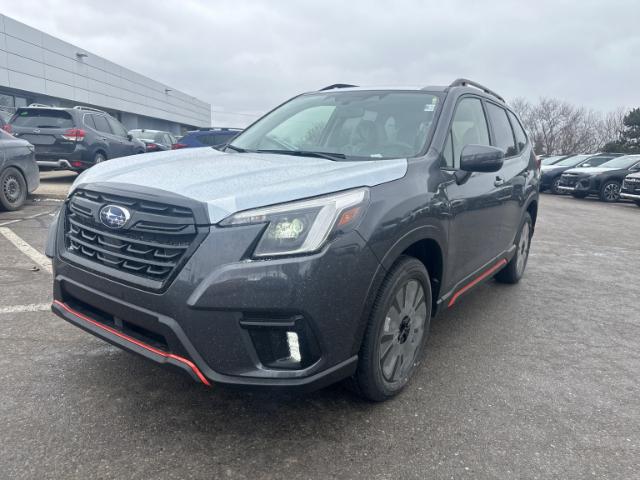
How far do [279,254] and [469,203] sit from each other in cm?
168

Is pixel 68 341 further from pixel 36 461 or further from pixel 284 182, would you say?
pixel 284 182

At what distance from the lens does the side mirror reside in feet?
9.68

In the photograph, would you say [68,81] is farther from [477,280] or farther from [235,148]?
[477,280]

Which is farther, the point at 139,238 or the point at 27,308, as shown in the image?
the point at 27,308

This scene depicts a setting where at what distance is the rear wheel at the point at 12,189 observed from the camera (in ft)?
24.2

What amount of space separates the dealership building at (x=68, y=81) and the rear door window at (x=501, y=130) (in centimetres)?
3305

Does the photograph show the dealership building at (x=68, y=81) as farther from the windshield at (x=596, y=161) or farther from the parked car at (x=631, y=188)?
the parked car at (x=631, y=188)

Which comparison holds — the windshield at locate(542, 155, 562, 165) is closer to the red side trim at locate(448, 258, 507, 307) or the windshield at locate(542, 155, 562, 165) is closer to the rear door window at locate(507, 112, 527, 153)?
the rear door window at locate(507, 112, 527, 153)

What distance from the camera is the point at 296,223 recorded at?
6.84 ft

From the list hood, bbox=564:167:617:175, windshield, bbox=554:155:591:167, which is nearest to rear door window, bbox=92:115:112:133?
hood, bbox=564:167:617:175

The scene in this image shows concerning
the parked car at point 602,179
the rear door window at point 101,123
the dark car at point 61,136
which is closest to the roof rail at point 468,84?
the dark car at point 61,136

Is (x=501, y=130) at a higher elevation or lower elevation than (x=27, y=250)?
higher

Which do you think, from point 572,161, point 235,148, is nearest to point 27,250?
point 235,148

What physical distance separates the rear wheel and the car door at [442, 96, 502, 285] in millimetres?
6823
